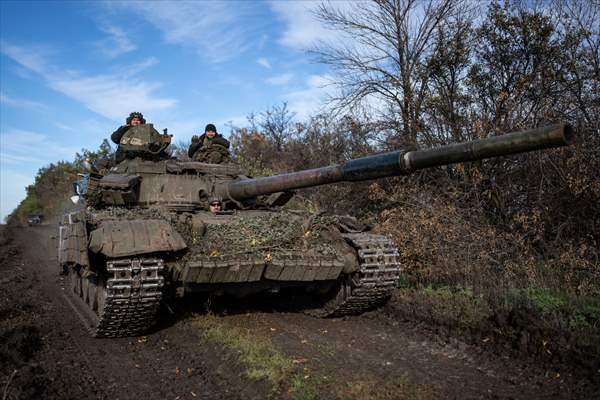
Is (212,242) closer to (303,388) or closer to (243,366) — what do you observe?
(243,366)

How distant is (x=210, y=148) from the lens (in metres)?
10.2

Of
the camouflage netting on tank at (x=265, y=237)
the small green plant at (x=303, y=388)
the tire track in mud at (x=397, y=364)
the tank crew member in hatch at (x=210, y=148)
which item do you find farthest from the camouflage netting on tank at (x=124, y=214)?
the small green plant at (x=303, y=388)

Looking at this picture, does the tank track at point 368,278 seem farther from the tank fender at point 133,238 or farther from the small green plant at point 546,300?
the tank fender at point 133,238

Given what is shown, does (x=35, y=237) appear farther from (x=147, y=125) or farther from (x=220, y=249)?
(x=220, y=249)

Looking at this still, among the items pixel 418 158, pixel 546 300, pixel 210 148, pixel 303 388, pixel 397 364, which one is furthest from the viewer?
pixel 210 148

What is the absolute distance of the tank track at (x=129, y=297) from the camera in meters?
6.21

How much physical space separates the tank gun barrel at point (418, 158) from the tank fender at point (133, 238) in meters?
1.60

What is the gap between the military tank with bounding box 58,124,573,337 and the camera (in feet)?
20.5

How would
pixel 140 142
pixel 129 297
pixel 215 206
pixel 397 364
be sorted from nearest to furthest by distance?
pixel 397 364 < pixel 129 297 < pixel 215 206 < pixel 140 142

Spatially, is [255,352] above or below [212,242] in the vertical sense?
below

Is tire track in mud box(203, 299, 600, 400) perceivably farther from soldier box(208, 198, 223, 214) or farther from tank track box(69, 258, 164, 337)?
soldier box(208, 198, 223, 214)

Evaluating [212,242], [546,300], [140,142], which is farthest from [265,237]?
[546,300]

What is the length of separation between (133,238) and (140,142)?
10.8 ft

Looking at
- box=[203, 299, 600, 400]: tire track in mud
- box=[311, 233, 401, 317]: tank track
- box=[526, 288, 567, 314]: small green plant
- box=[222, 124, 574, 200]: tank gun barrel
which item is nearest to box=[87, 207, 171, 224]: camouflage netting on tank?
box=[222, 124, 574, 200]: tank gun barrel
